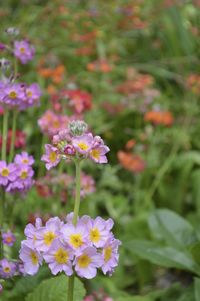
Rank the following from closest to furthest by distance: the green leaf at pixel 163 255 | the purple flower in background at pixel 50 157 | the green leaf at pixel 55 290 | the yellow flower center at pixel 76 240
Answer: the yellow flower center at pixel 76 240 < the purple flower in background at pixel 50 157 < the green leaf at pixel 55 290 < the green leaf at pixel 163 255

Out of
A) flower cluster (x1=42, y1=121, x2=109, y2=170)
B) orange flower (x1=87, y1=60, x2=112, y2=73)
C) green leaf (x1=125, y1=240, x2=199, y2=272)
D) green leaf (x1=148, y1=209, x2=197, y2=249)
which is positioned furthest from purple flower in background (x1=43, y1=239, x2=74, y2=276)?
orange flower (x1=87, y1=60, x2=112, y2=73)

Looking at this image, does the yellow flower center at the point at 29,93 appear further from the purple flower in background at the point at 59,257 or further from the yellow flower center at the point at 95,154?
the purple flower in background at the point at 59,257

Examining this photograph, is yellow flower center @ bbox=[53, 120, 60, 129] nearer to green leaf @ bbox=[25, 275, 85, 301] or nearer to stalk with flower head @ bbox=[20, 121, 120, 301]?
green leaf @ bbox=[25, 275, 85, 301]

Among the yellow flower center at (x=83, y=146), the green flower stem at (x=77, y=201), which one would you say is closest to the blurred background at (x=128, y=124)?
the green flower stem at (x=77, y=201)

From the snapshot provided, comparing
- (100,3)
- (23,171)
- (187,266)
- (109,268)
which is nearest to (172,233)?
(187,266)

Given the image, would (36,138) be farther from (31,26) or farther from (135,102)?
(31,26)

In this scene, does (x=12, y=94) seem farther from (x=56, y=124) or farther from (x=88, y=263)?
(x=88, y=263)
